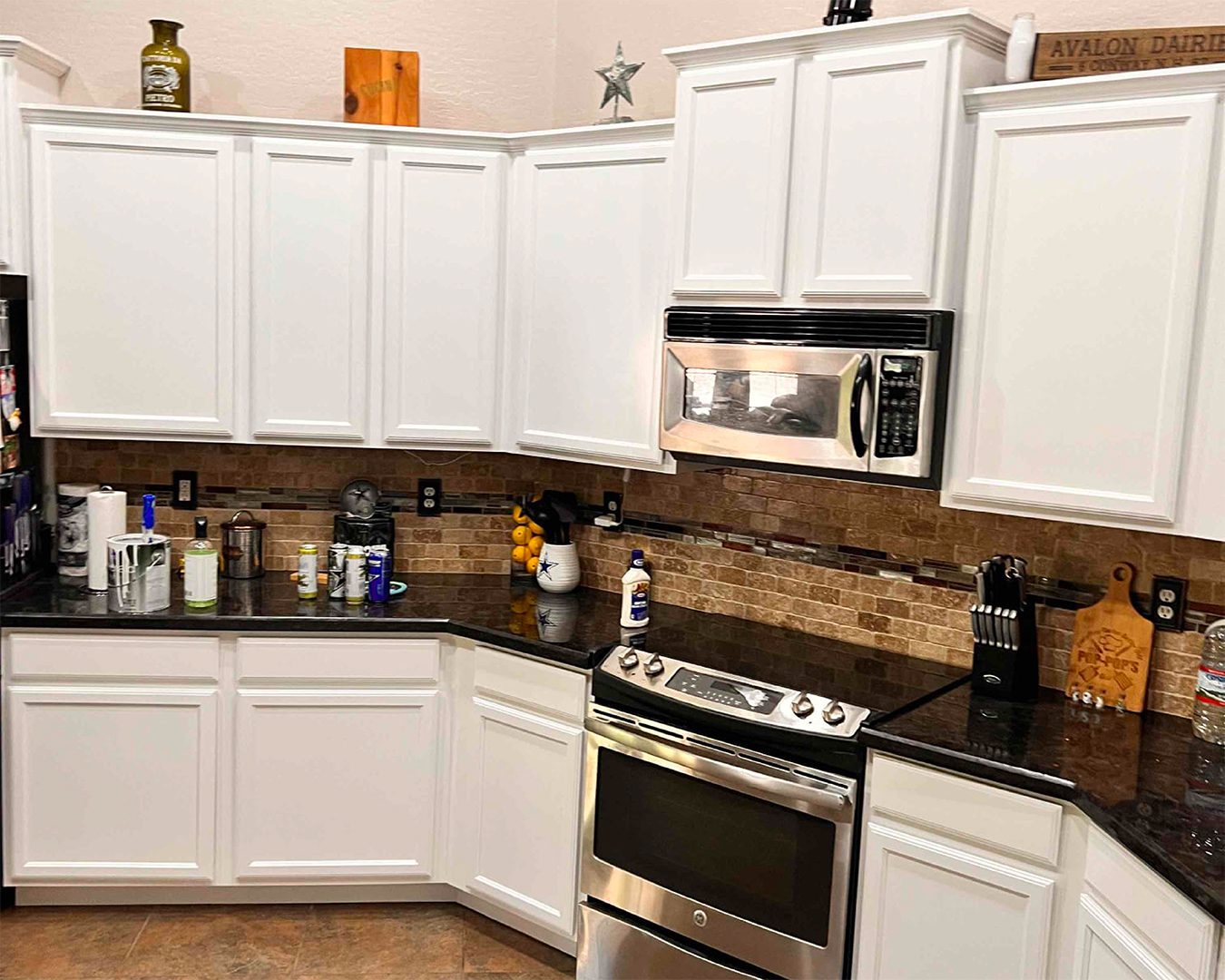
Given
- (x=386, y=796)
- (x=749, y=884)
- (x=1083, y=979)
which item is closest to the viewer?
(x=1083, y=979)

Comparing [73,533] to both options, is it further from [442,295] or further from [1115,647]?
[1115,647]

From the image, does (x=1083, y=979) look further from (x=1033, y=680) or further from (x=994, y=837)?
(x=1033, y=680)

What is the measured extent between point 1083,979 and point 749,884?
0.77m

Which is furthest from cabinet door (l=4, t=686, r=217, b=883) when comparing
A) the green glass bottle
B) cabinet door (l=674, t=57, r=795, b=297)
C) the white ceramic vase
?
cabinet door (l=674, t=57, r=795, b=297)

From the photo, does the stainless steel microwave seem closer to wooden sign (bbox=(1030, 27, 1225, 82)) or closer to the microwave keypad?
the microwave keypad

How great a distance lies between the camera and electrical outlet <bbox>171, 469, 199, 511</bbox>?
12.8ft

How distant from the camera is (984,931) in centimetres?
246

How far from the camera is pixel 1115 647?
2777 millimetres

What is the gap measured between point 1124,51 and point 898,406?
2.89ft

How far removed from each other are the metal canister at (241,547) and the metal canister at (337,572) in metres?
0.34

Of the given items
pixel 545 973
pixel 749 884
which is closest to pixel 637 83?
pixel 749 884

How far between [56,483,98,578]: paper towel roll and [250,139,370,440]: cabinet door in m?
0.62

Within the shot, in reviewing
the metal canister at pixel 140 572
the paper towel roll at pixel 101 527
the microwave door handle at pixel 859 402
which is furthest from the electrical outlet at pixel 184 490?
the microwave door handle at pixel 859 402

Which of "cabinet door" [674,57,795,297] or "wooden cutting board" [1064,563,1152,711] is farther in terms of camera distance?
"cabinet door" [674,57,795,297]
